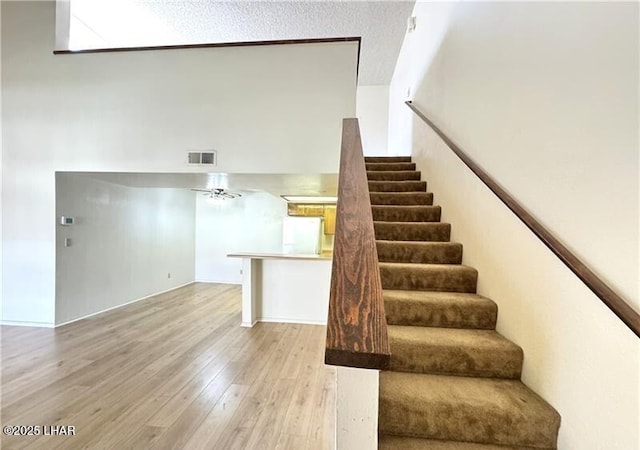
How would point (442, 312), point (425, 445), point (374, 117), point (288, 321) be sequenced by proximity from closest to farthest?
1. point (425, 445)
2. point (442, 312)
3. point (288, 321)
4. point (374, 117)

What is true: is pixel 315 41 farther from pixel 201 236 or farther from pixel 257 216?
pixel 201 236

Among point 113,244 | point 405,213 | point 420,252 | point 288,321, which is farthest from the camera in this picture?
point 113,244

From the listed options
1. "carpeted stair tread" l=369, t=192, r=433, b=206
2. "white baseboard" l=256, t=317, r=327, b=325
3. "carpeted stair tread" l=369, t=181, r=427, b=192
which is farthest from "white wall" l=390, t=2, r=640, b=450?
"white baseboard" l=256, t=317, r=327, b=325

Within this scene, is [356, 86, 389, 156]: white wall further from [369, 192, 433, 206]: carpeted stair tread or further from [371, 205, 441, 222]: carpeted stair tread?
[371, 205, 441, 222]: carpeted stair tread

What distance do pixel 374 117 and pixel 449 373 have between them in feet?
21.3

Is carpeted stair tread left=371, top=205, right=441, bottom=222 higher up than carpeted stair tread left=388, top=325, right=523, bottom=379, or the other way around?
carpeted stair tread left=371, top=205, right=441, bottom=222

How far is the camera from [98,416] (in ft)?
7.20

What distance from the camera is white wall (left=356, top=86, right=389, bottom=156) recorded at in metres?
7.02

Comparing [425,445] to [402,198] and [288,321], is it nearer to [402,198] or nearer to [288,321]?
[402,198]

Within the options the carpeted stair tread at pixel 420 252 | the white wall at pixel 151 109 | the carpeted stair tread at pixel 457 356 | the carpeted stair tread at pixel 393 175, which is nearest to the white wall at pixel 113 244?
the white wall at pixel 151 109

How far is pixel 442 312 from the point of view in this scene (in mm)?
1803

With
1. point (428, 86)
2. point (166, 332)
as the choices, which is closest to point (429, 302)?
point (428, 86)

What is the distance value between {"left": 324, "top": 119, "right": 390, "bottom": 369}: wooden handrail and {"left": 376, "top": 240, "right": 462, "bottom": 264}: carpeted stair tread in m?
1.16

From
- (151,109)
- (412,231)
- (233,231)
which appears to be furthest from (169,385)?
(233,231)
